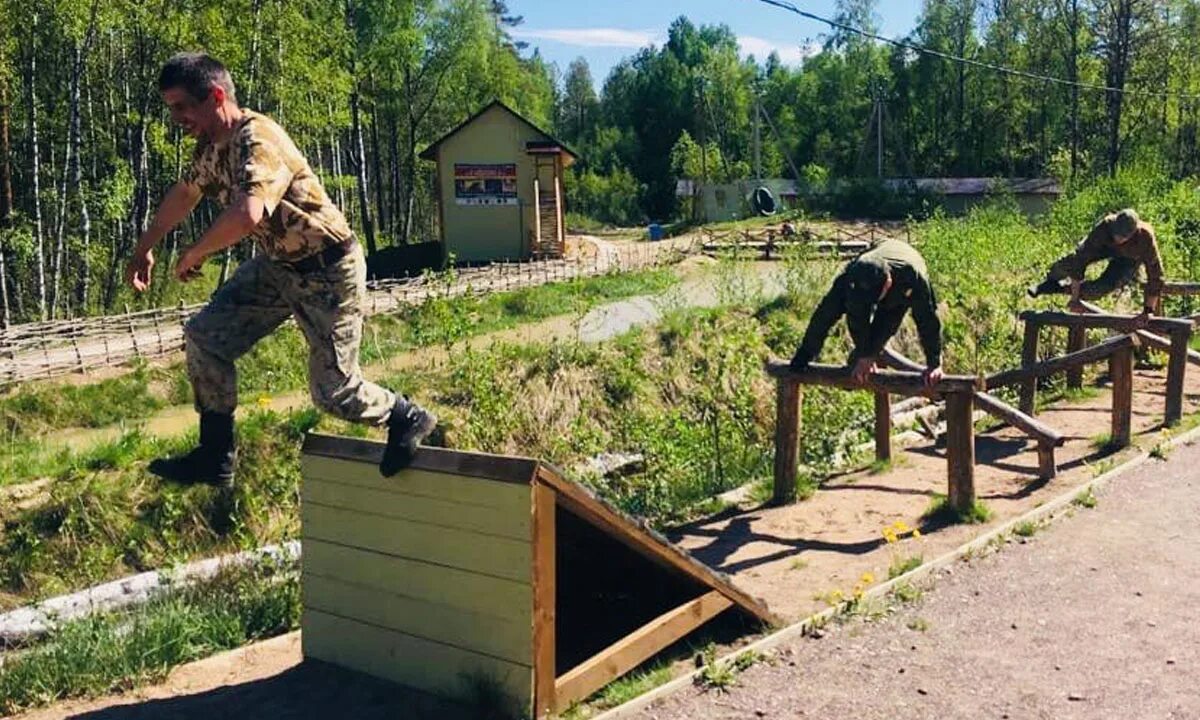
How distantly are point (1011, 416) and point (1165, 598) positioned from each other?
2682 millimetres

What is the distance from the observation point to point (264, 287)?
4.79 metres

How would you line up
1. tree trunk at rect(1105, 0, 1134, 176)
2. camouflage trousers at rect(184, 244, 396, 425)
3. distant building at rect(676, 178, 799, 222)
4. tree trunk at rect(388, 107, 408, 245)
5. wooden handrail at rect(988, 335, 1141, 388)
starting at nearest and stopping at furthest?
1. camouflage trousers at rect(184, 244, 396, 425)
2. wooden handrail at rect(988, 335, 1141, 388)
3. tree trunk at rect(1105, 0, 1134, 176)
4. tree trunk at rect(388, 107, 408, 245)
5. distant building at rect(676, 178, 799, 222)

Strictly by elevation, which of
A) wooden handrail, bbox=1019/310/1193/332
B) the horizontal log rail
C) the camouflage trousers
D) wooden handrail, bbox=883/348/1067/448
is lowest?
wooden handrail, bbox=883/348/1067/448

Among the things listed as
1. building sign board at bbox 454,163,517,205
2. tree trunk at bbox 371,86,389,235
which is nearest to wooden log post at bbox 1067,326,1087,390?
building sign board at bbox 454,163,517,205

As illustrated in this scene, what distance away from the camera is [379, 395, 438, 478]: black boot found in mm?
4695

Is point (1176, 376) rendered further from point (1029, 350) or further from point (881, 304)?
point (881, 304)

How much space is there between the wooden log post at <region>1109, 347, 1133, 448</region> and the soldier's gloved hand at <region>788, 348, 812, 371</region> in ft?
11.2

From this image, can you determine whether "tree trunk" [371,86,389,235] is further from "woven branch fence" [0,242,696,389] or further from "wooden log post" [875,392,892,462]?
"wooden log post" [875,392,892,462]

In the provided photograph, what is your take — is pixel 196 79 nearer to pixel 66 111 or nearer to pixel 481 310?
pixel 481 310

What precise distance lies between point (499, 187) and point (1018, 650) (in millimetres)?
28516

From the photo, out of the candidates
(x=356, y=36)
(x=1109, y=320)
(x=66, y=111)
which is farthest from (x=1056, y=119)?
(x=1109, y=320)

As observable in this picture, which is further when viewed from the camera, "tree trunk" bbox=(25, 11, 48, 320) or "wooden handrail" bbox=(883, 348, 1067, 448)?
"tree trunk" bbox=(25, 11, 48, 320)

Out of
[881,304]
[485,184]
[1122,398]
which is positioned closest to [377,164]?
[485,184]

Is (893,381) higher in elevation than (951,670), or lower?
higher
